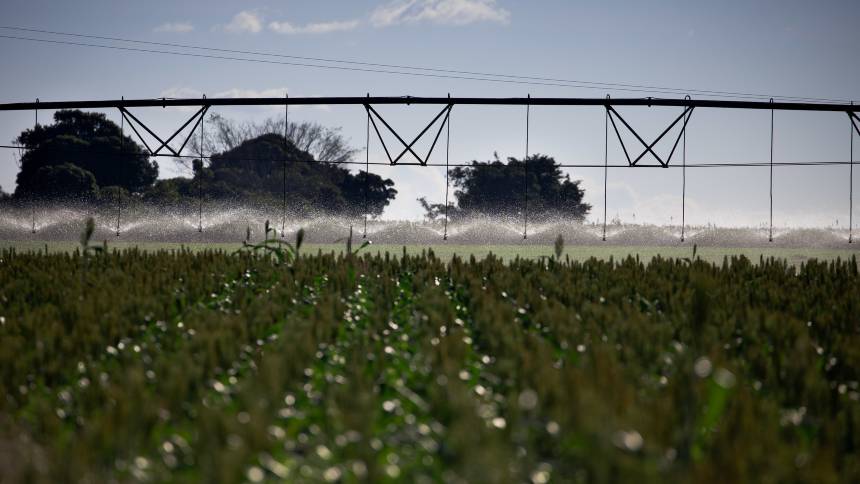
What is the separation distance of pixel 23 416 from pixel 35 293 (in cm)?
441

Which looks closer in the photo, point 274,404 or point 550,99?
point 274,404

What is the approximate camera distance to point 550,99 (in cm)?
2123

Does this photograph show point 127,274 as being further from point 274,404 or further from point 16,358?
point 274,404

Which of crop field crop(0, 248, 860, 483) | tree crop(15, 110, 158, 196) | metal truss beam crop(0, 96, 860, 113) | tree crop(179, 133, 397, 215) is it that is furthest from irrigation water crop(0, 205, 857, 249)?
crop field crop(0, 248, 860, 483)

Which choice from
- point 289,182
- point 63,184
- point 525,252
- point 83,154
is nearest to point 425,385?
point 525,252

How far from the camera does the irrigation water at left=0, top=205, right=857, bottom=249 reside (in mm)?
31816

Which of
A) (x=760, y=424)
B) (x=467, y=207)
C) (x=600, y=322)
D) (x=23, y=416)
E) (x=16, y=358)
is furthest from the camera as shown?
(x=467, y=207)

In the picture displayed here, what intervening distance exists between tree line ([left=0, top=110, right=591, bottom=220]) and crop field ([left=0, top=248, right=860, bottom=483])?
3116cm

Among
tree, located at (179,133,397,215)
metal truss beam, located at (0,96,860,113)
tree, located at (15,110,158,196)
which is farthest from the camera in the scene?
tree, located at (179,133,397,215)

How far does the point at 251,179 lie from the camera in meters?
44.9

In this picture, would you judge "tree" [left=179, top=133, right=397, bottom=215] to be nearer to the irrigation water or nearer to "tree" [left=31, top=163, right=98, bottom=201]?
the irrigation water

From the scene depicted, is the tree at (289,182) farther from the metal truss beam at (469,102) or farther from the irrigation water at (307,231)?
the metal truss beam at (469,102)

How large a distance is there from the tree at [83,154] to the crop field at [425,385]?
34083 millimetres

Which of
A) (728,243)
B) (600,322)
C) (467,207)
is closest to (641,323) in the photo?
(600,322)
